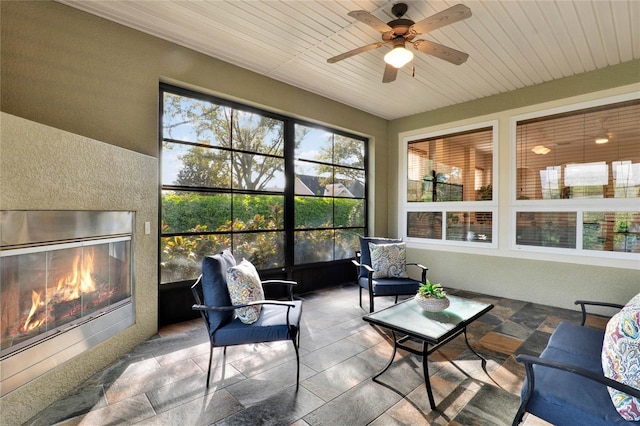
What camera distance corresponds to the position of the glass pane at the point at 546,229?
3.99 m

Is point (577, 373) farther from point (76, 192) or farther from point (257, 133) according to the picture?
point (257, 133)

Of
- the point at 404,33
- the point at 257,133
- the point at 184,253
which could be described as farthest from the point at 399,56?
the point at 184,253

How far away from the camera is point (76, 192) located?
7.29 ft

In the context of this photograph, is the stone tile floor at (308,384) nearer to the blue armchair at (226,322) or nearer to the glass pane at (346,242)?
the blue armchair at (226,322)

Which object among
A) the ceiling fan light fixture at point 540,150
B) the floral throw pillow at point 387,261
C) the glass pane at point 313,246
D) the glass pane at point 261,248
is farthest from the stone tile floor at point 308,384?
the ceiling fan light fixture at point 540,150

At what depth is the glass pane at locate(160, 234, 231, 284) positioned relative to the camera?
3.32 m

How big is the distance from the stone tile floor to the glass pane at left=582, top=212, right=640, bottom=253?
4.93 feet

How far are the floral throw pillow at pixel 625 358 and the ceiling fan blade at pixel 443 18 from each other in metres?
2.07

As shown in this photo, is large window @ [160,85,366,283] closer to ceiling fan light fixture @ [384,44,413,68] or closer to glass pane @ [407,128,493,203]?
glass pane @ [407,128,493,203]

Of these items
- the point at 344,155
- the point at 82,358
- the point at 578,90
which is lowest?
the point at 82,358

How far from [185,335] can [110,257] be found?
1088mm

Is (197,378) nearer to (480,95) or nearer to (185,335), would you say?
(185,335)

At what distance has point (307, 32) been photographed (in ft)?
9.86

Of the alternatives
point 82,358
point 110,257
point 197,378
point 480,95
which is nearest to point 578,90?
point 480,95
